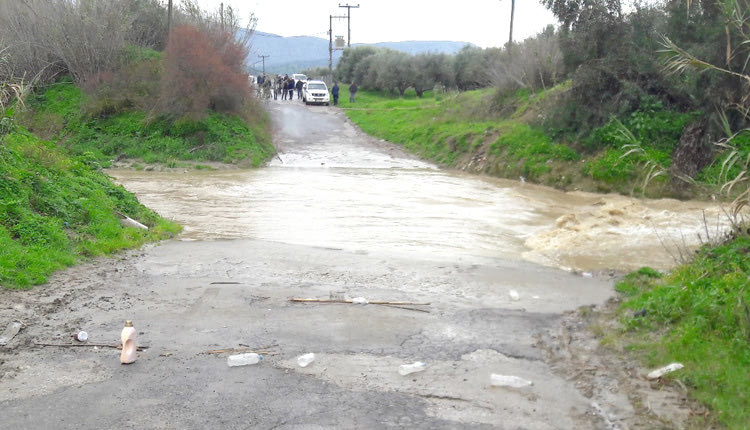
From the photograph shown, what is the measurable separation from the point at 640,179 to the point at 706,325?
13.6 metres

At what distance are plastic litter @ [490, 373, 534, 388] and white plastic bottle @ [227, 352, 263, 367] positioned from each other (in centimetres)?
211

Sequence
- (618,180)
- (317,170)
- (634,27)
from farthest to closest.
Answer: (317,170), (634,27), (618,180)

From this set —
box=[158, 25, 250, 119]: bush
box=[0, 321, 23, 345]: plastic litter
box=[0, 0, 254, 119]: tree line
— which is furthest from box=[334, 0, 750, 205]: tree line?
box=[0, 321, 23, 345]: plastic litter

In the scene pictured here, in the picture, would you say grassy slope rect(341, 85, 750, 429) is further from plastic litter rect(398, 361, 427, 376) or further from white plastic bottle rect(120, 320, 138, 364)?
white plastic bottle rect(120, 320, 138, 364)

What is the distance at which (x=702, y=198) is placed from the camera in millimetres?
17766

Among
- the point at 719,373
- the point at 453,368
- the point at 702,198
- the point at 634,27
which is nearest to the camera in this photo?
the point at 719,373

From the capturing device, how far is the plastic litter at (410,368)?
6.12 metres

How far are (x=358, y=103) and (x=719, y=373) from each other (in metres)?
45.5

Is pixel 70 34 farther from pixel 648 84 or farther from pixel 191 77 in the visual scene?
pixel 648 84

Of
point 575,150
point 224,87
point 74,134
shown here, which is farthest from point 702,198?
point 74,134

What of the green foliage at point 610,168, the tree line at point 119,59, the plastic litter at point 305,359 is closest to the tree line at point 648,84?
the green foliage at point 610,168

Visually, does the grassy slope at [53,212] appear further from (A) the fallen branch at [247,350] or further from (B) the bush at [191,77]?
(B) the bush at [191,77]

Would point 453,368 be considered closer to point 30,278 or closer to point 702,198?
point 30,278

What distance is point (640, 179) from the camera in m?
19.1
